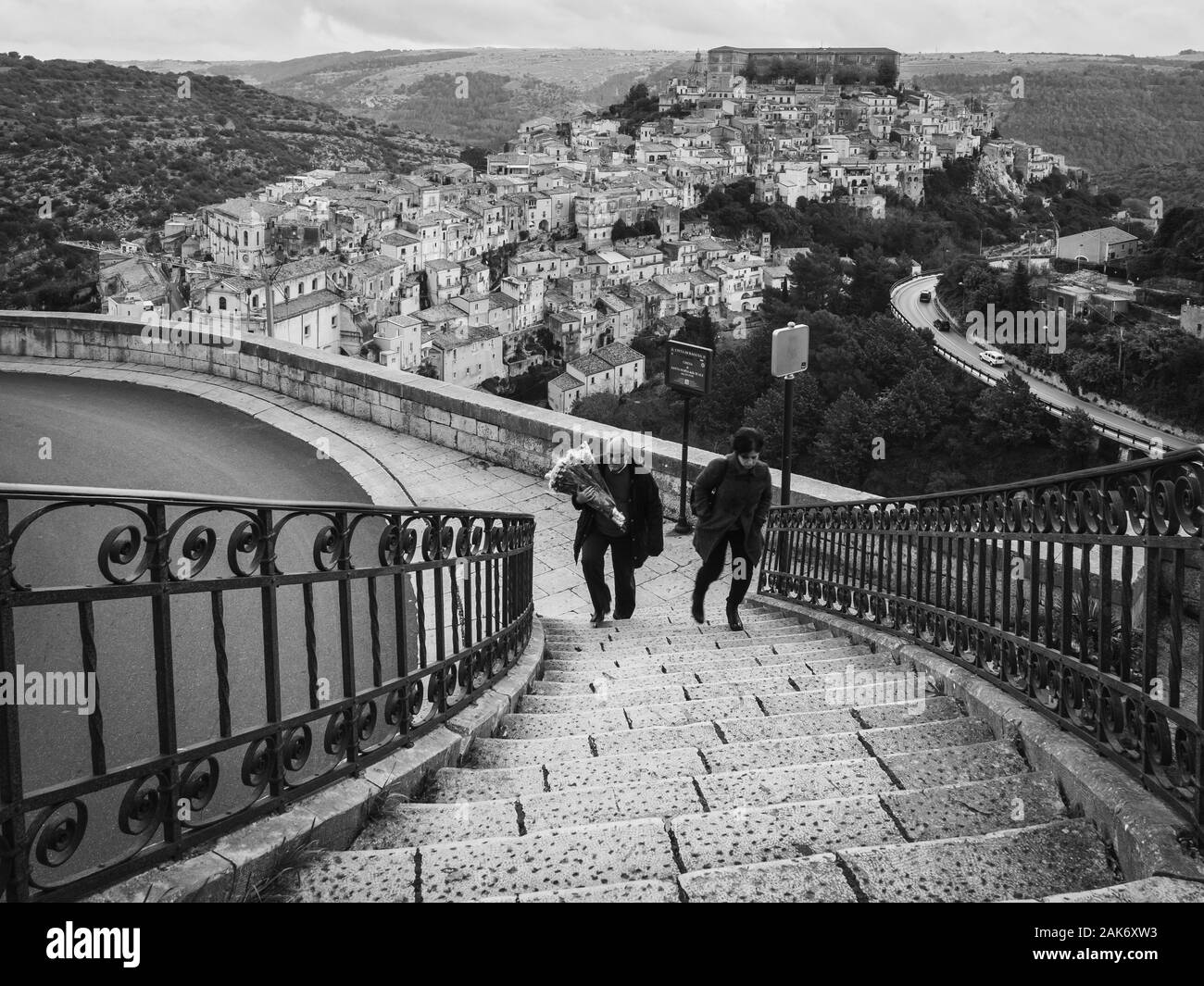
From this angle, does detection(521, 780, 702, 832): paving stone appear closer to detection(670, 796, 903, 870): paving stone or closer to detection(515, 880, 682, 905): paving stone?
detection(670, 796, 903, 870): paving stone

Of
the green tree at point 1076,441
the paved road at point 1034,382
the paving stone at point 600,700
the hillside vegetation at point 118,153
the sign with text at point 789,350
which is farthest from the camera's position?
the hillside vegetation at point 118,153

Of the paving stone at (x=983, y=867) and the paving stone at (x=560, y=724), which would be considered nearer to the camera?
the paving stone at (x=983, y=867)

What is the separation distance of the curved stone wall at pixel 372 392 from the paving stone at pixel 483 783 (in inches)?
149

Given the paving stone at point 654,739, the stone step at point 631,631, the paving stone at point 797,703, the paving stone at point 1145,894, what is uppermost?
the paving stone at point 1145,894

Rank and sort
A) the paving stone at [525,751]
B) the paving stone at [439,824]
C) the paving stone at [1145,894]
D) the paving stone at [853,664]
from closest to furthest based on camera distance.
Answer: the paving stone at [1145,894], the paving stone at [439,824], the paving stone at [525,751], the paving stone at [853,664]

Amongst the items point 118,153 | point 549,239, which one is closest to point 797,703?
point 118,153

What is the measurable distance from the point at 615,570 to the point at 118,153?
7293cm

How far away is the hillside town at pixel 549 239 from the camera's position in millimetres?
52156

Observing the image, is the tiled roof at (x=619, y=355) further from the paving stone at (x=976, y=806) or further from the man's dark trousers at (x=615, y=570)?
the paving stone at (x=976, y=806)

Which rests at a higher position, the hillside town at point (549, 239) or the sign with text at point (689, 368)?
the hillside town at point (549, 239)

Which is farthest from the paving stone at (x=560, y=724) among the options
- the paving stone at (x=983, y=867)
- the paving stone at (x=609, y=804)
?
the paving stone at (x=983, y=867)

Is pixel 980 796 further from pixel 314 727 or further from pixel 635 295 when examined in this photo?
pixel 635 295

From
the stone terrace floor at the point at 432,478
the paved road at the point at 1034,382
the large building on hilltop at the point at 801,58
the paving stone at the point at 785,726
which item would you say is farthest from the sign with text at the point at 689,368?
the large building on hilltop at the point at 801,58

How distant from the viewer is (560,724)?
3.56 meters
